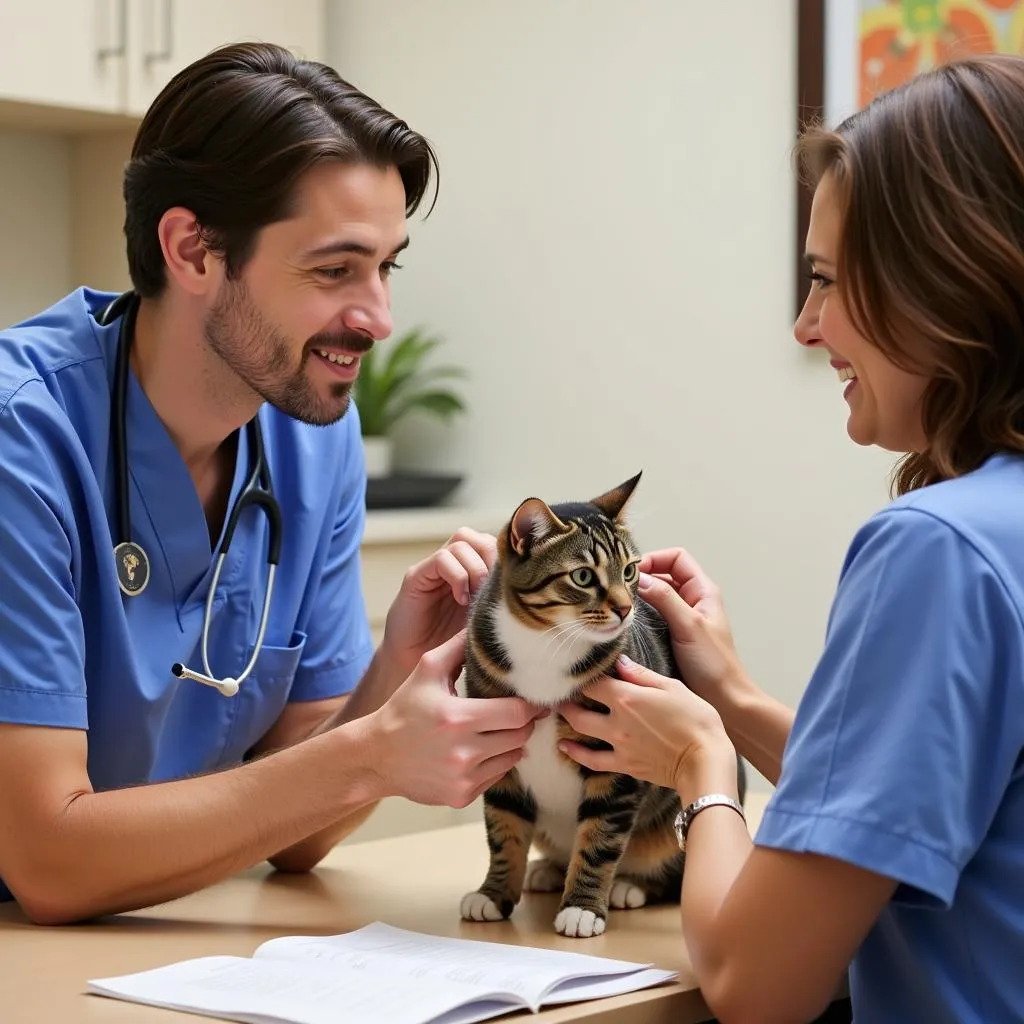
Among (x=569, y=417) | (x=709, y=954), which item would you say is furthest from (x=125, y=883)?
(x=569, y=417)

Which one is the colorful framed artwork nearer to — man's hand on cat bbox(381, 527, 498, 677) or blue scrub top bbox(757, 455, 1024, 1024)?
man's hand on cat bbox(381, 527, 498, 677)

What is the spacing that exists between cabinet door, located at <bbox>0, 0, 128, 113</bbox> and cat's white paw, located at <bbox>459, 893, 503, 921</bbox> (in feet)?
6.39

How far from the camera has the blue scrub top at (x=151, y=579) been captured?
1.26 metres

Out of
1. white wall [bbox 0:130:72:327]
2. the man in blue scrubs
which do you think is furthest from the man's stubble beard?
white wall [bbox 0:130:72:327]

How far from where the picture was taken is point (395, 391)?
317 cm

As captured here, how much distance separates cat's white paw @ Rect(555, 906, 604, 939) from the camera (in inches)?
46.8

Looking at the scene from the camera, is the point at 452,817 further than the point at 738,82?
Yes

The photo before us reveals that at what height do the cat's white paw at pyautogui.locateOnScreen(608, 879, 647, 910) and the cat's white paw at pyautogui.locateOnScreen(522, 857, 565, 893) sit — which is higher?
the cat's white paw at pyautogui.locateOnScreen(608, 879, 647, 910)

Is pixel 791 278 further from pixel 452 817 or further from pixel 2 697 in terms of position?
pixel 2 697

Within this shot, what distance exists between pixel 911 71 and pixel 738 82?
36 cm

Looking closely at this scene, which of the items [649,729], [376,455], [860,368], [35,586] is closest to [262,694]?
[35,586]

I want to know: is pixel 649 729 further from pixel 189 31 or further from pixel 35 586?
pixel 189 31

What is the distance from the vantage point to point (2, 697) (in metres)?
1.21

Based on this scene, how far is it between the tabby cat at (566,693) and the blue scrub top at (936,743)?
0.35 meters
